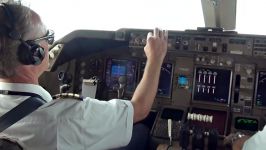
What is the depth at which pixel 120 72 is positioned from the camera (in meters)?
2.88

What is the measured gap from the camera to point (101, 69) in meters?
2.95

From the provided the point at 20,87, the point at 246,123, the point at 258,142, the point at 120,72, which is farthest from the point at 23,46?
the point at 246,123

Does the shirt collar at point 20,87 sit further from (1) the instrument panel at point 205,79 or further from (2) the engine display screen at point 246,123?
(2) the engine display screen at point 246,123

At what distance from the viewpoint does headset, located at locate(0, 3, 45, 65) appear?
141 centimetres

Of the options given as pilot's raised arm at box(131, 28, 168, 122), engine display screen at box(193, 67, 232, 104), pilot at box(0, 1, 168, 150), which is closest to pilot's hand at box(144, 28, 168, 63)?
pilot's raised arm at box(131, 28, 168, 122)

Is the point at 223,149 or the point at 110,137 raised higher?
the point at 110,137

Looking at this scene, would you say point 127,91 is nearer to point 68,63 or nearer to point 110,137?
point 68,63

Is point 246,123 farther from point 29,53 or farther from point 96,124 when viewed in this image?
point 29,53

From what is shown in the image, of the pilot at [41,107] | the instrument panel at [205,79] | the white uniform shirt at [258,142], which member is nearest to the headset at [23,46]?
the pilot at [41,107]

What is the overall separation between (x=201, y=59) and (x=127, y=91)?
604 millimetres

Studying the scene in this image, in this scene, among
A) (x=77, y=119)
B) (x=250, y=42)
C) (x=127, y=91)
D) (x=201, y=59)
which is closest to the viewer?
(x=77, y=119)

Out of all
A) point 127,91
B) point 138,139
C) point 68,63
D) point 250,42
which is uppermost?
point 250,42

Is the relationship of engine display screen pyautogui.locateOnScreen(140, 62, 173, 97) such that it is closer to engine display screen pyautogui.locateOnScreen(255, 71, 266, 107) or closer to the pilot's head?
engine display screen pyautogui.locateOnScreen(255, 71, 266, 107)

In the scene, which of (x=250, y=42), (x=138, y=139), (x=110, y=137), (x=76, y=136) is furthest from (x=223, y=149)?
(x=76, y=136)
